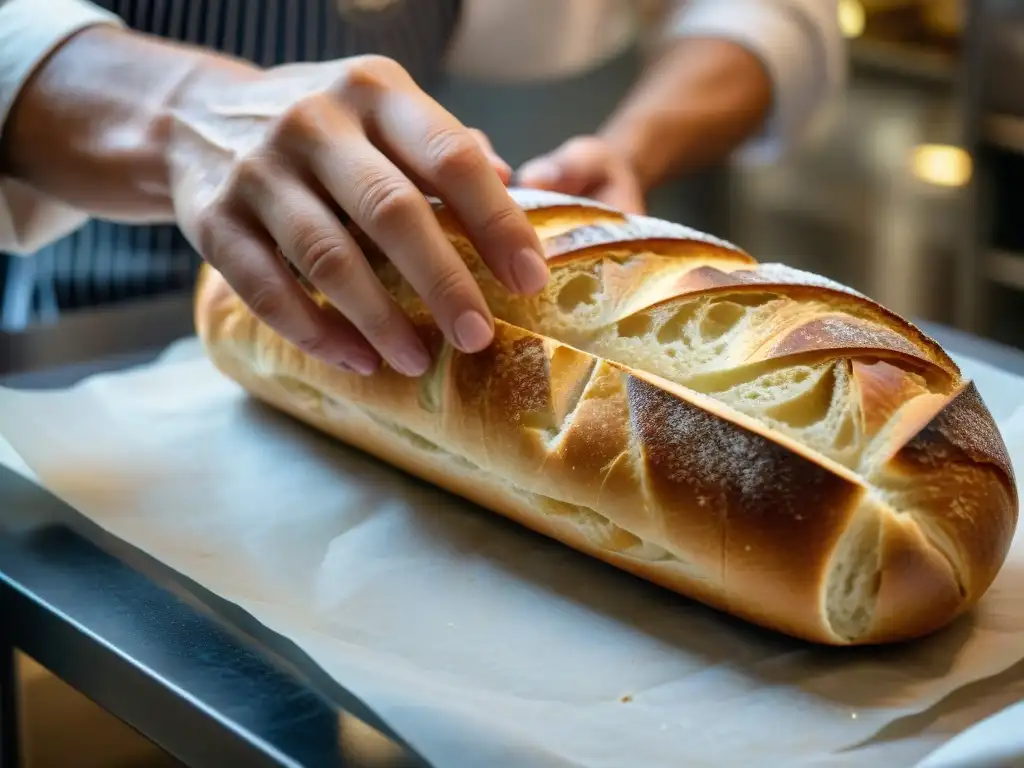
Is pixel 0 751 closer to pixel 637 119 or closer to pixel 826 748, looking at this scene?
pixel 826 748

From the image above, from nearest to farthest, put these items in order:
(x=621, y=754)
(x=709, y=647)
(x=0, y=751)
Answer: (x=621, y=754), (x=709, y=647), (x=0, y=751)

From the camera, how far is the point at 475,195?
80 cm

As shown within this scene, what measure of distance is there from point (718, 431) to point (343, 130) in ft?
1.12

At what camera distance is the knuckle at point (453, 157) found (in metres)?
0.80

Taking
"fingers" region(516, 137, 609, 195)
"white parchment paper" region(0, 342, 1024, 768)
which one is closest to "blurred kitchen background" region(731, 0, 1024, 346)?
"fingers" region(516, 137, 609, 195)

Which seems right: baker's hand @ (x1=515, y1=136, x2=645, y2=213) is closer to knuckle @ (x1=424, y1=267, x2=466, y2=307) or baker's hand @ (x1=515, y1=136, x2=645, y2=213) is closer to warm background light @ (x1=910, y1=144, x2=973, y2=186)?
knuckle @ (x1=424, y1=267, x2=466, y2=307)

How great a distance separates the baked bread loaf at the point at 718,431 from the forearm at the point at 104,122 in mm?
240

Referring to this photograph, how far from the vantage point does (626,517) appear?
29.0 inches

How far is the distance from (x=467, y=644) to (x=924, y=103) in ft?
7.21

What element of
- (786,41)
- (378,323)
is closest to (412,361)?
(378,323)

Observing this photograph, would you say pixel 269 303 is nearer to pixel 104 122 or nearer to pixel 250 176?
pixel 250 176

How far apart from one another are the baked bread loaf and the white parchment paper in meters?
0.02

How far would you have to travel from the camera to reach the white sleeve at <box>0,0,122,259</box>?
109cm

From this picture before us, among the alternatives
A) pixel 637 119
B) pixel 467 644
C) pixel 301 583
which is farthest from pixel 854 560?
pixel 637 119
